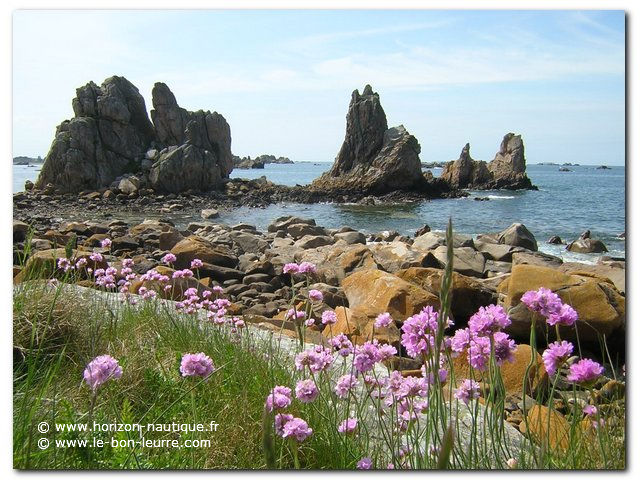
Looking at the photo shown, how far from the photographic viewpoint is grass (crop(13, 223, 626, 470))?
8.55 ft

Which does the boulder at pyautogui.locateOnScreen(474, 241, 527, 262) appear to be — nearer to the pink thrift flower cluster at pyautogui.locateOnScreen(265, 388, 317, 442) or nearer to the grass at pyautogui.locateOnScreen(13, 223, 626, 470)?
the grass at pyautogui.locateOnScreen(13, 223, 626, 470)

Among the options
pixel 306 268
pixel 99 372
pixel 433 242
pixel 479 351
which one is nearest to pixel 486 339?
pixel 479 351

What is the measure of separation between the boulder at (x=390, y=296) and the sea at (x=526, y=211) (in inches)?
65.1

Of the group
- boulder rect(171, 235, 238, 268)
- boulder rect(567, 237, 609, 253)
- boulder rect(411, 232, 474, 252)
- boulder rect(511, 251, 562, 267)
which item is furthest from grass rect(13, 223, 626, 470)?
boulder rect(411, 232, 474, 252)

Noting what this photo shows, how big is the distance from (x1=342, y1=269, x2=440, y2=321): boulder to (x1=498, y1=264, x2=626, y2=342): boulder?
966mm

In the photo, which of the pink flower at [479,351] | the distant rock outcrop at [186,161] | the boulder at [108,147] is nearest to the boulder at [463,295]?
the pink flower at [479,351]

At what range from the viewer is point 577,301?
20.3 feet

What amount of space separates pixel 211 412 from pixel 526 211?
55.3 ft

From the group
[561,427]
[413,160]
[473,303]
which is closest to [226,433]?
[561,427]

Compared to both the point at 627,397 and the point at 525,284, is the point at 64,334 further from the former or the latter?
the point at 525,284

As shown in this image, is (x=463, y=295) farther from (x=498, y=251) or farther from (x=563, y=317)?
(x=498, y=251)

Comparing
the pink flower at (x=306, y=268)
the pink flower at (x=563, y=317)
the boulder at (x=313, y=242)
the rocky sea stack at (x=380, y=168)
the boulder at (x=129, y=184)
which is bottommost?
the boulder at (x=313, y=242)

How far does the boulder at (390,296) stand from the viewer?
22.0ft

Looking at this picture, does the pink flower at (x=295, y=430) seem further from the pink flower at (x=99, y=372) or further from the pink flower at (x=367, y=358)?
the pink flower at (x=99, y=372)
